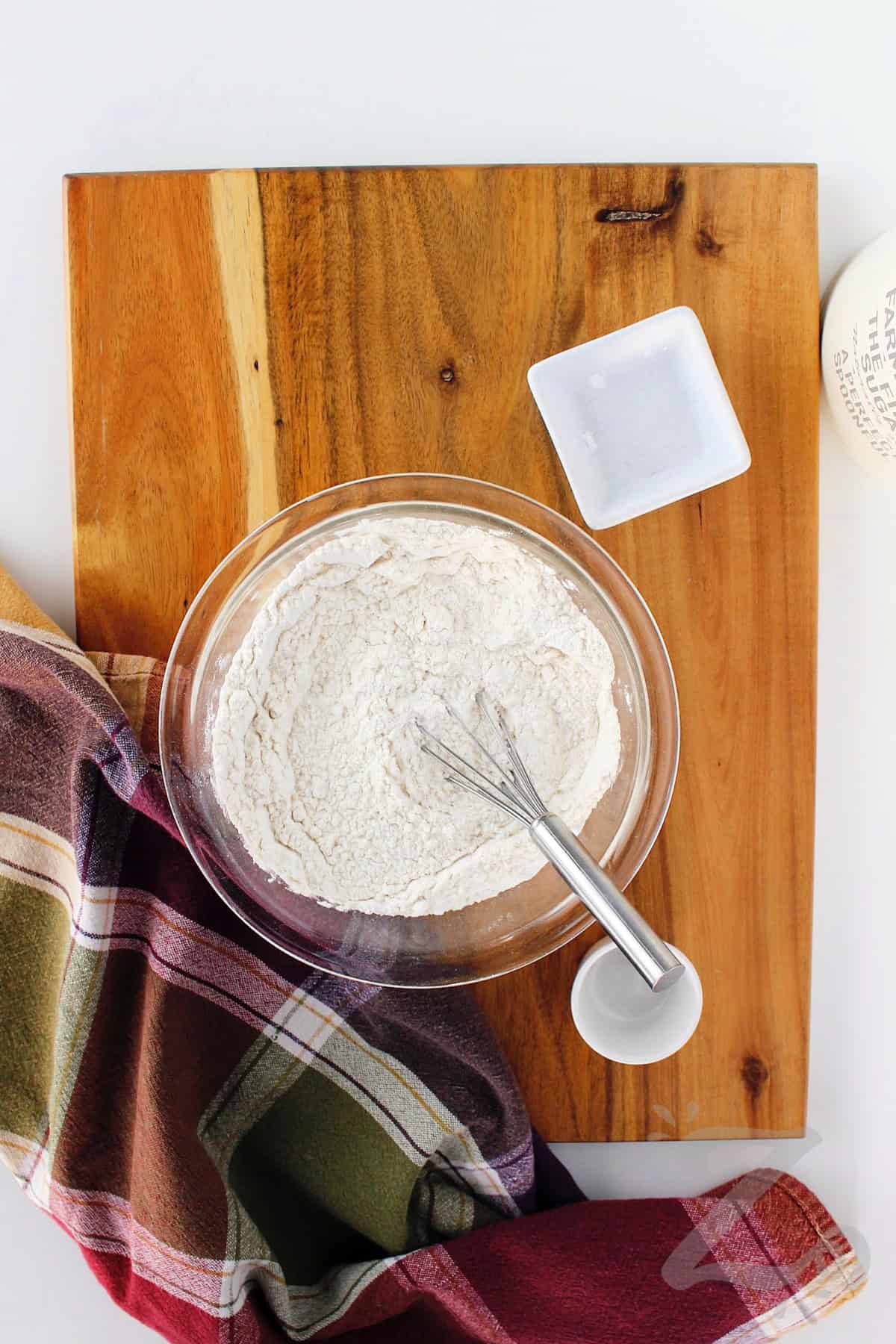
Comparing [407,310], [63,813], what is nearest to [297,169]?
[407,310]

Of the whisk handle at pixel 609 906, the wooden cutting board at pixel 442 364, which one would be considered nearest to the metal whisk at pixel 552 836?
the whisk handle at pixel 609 906

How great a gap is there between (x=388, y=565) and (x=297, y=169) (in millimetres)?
200

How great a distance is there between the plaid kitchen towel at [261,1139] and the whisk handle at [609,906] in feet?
0.51

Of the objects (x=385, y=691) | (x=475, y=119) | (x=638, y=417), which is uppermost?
(x=475, y=119)

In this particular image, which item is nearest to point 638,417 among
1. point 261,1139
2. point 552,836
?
point 552,836

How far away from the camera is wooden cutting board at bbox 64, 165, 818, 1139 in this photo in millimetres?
489

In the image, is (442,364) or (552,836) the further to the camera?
(442,364)

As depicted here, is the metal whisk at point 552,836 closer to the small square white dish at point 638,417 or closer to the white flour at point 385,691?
the white flour at point 385,691

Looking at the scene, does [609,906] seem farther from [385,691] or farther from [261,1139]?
[261,1139]

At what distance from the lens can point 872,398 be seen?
1.53 feet

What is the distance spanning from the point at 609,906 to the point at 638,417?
24 cm

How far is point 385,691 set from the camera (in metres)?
0.45

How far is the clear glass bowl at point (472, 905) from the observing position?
46 cm

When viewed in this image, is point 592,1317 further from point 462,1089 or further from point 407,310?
point 407,310
